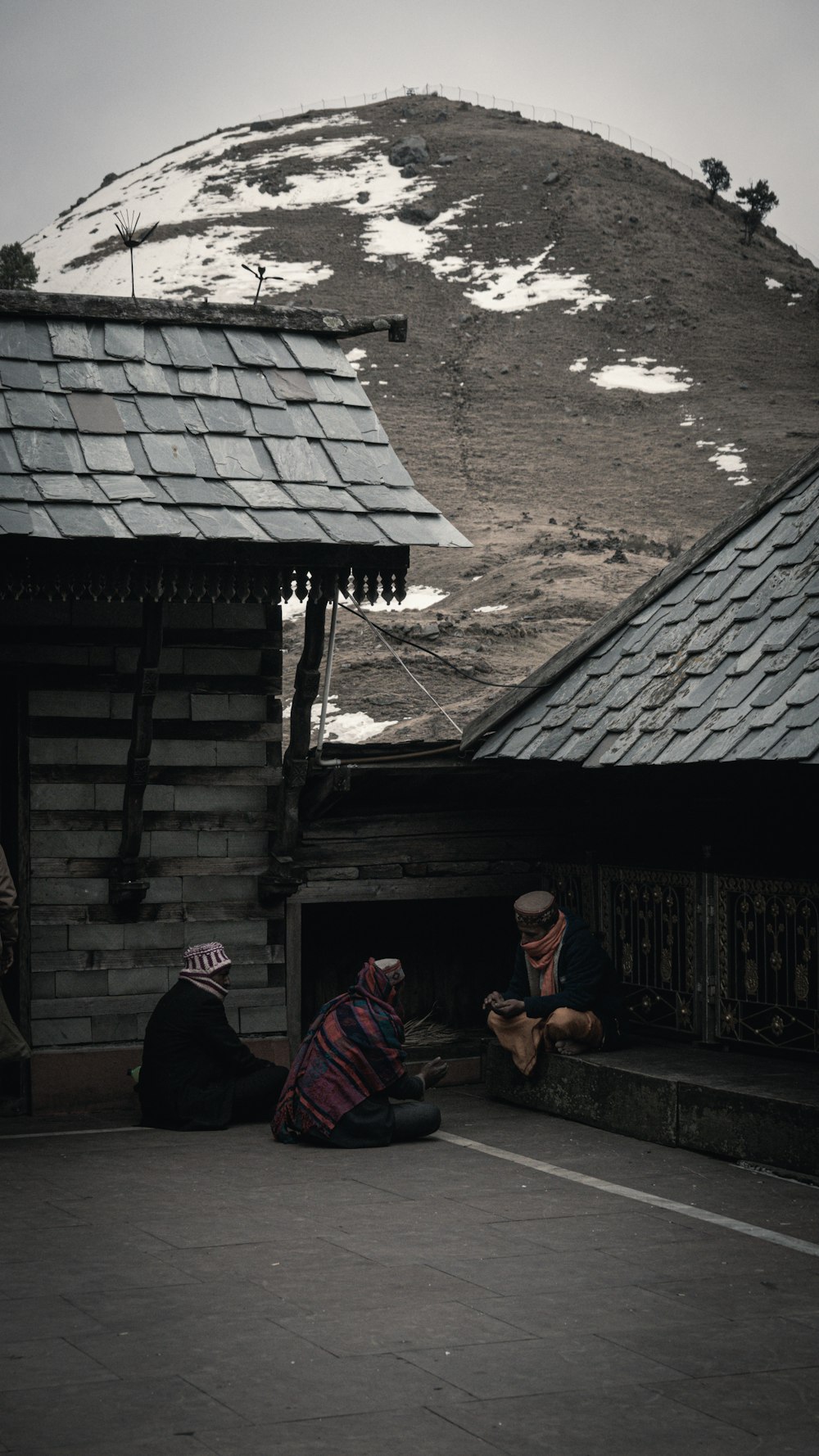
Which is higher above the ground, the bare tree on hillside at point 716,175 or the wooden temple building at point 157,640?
the bare tree on hillside at point 716,175

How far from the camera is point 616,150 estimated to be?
91750 mm

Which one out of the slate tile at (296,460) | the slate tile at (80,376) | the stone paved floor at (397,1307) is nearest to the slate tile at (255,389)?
the slate tile at (296,460)

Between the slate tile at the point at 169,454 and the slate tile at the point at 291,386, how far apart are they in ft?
2.97

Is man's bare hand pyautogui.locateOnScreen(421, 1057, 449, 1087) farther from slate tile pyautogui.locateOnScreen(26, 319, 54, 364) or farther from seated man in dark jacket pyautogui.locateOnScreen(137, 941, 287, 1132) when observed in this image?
slate tile pyautogui.locateOnScreen(26, 319, 54, 364)

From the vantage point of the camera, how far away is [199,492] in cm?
940

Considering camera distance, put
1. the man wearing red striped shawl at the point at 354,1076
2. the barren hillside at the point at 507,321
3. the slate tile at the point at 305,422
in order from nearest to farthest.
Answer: the man wearing red striped shawl at the point at 354,1076 < the slate tile at the point at 305,422 < the barren hillside at the point at 507,321

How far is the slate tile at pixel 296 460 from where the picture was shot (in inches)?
387

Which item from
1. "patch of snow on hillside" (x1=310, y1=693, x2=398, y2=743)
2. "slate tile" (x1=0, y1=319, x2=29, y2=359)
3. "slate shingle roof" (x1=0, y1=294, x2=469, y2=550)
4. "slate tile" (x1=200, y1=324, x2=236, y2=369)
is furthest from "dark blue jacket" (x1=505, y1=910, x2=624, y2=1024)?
"patch of snow on hillside" (x1=310, y1=693, x2=398, y2=743)

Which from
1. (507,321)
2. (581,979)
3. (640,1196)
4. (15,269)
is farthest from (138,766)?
(507,321)

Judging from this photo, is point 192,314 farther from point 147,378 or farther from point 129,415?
point 129,415

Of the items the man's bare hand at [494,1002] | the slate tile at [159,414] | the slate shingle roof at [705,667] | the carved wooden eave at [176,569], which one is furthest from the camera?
the slate tile at [159,414]

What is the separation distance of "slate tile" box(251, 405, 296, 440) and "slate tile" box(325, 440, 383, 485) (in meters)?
0.27

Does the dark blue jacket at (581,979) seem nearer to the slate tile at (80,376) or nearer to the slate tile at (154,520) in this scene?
the slate tile at (154,520)

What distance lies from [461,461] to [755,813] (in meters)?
45.4
